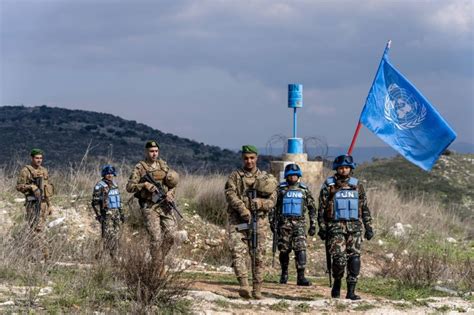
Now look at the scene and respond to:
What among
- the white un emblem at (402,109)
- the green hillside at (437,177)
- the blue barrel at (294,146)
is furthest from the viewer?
the green hillside at (437,177)

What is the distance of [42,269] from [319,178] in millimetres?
12435

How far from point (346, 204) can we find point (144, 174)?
2896 millimetres

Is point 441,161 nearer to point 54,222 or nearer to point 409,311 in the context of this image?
point 54,222

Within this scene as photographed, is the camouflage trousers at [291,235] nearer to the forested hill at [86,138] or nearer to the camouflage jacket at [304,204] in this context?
the camouflage jacket at [304,204]

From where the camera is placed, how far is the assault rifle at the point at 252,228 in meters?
9.22

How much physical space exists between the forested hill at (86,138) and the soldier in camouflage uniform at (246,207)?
138ft

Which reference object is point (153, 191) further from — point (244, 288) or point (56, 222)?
point (56, 222)

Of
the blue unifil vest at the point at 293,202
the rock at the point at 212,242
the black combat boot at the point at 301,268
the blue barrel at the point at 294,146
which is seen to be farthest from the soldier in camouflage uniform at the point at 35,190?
the blue barrel at the point at 294,146

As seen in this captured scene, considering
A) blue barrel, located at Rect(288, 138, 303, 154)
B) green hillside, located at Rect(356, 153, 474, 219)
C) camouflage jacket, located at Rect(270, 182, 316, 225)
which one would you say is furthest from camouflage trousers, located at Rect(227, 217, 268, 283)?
green hillside, located at Rect(356, 153, 474, 219)

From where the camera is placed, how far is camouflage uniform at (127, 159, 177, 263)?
10734mm

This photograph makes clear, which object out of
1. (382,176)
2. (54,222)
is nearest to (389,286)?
(54,222)

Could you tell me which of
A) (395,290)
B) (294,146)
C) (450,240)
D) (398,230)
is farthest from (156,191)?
(450,240)

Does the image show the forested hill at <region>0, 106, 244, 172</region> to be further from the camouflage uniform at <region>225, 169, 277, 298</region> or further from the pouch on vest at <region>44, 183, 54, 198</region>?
the camouflage uniform at <region>225, 169, 277, 298</region>

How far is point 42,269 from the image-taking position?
9.32 metres
